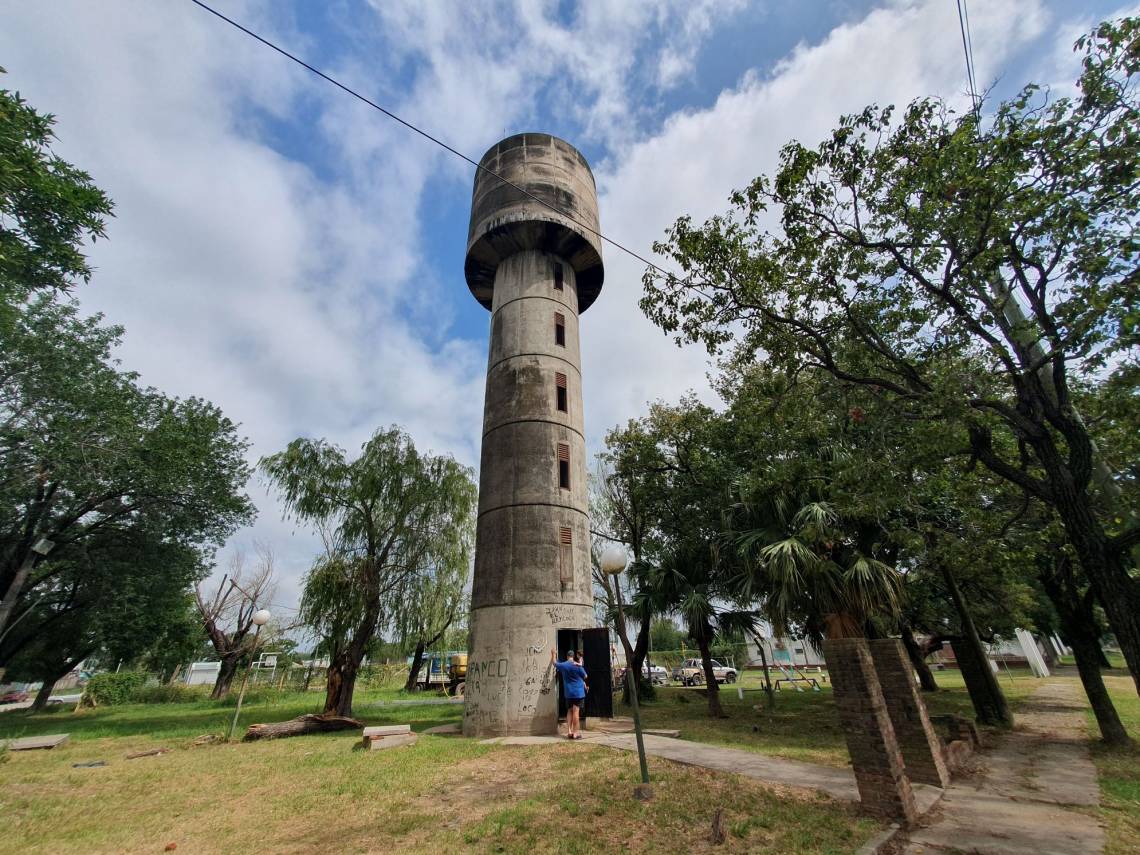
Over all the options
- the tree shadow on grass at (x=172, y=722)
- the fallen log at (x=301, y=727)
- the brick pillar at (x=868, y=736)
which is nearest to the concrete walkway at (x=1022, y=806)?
the brick pillar at (x=868, y=736)

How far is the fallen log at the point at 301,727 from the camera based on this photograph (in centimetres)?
1286

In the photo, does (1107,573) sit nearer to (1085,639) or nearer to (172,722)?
(1085,639)

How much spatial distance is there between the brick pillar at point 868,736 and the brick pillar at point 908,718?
133cm

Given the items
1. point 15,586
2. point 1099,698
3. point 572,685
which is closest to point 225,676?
point 15,586

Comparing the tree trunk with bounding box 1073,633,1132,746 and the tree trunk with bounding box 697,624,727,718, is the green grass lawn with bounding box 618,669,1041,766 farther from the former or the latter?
the tree trunk with bounding box 1073,633,1132,746

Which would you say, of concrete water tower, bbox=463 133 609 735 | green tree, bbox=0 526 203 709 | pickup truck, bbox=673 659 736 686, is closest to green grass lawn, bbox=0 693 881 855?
concrete water tower, bbox=463 133 609 735

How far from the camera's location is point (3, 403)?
1642 centimetres

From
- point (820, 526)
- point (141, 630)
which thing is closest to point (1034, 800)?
point (820, 526)

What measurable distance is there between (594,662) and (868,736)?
781 centimetres

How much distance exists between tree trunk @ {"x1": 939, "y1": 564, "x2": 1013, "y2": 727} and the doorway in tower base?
925cm

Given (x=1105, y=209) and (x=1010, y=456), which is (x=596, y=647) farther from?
(x=1105, y=209)

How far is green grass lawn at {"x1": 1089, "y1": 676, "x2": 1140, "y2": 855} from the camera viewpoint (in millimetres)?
5262

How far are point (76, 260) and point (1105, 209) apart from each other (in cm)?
2304

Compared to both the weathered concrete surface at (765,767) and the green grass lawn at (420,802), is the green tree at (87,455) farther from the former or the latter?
the weathered concrete surface at (765,767)
